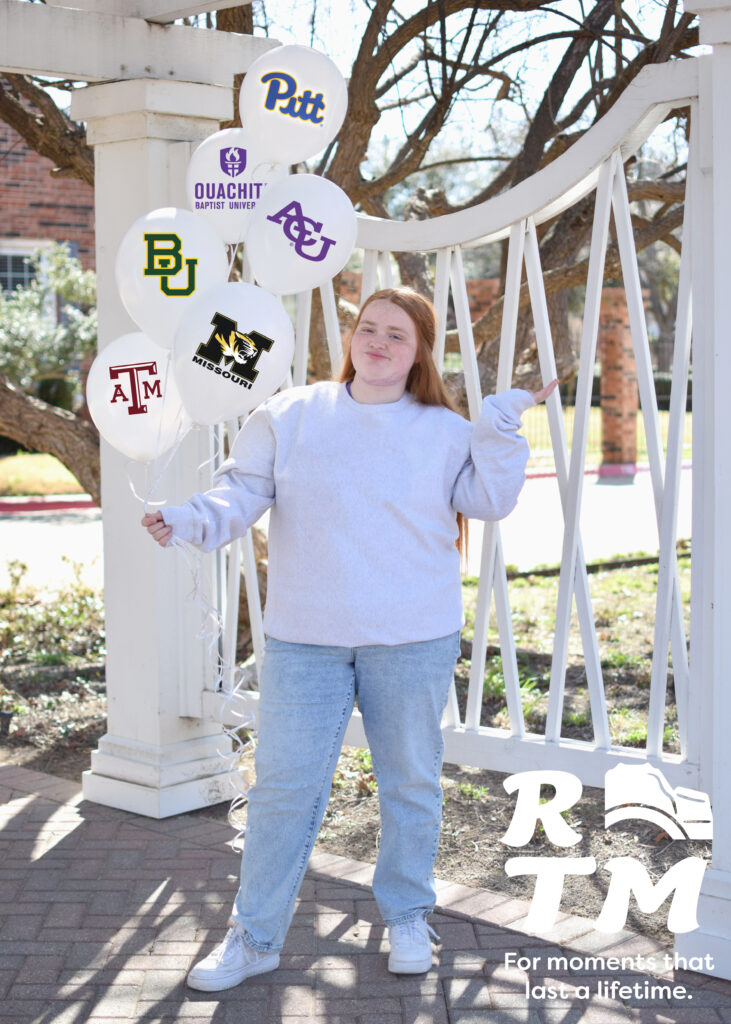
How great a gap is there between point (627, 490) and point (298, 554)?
13.0 meters

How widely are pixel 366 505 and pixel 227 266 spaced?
0.90 metres

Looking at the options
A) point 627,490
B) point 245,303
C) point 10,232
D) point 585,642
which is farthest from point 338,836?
point 10,232

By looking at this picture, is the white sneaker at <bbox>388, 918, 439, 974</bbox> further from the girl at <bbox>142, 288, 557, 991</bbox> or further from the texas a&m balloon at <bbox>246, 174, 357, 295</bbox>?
the texas a&m balloon at <bbox>246, 174, 357, 295</bbox>

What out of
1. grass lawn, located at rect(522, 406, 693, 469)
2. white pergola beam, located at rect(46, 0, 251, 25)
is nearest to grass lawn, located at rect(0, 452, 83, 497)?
grass lawn, located at rect(522, 406, 693, 469)

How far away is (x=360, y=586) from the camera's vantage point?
2715 millimetres

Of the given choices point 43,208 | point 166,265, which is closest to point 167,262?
point 166,265

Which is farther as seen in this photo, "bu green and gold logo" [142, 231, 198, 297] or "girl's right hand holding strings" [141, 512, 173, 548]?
"bu green and gold logo" [142, 231, 198, 297]

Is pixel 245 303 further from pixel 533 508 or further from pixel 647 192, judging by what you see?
pixel 533 508

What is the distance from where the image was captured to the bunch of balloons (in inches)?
114

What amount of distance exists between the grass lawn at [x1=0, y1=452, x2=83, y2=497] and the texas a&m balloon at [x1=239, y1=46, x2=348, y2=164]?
1207 centimetres

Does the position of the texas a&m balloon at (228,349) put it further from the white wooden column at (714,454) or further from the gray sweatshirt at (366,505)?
the white wooden column at (714,454)

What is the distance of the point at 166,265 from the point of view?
121 inches

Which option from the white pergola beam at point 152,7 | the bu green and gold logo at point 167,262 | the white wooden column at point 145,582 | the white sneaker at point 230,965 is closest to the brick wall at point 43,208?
the white pergola beam at point 152,7

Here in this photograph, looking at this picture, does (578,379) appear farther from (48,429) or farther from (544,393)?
(48,429)
